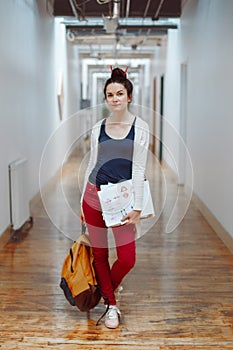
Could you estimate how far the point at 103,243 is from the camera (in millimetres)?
3078

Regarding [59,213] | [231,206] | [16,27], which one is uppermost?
[16,27]

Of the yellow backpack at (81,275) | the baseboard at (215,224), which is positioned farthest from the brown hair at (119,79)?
the baseboard at (215,224)

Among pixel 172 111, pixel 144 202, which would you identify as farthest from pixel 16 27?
pixel 172 111

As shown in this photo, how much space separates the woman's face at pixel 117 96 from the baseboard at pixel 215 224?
7.64ft

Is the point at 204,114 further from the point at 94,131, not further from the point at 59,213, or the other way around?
the point at 94,131

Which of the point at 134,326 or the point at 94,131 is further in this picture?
the point at 134,326

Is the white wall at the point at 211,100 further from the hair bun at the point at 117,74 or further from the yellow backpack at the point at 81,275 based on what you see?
the hair bun at the point at 117,74

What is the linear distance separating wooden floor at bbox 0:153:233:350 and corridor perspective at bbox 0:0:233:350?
1 cm

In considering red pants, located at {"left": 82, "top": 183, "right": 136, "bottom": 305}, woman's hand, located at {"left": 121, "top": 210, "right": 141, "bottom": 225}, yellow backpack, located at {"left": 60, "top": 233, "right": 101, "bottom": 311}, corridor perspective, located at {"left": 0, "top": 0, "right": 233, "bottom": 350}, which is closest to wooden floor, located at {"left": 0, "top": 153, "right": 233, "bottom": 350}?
corridor perspective, located at {"left": 0, "top": 0, "right": 233, "bottom": 350}

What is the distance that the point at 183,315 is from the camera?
333 cm

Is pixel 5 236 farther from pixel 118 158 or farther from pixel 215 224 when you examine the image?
pixel 118 158

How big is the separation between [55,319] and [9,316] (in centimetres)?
30

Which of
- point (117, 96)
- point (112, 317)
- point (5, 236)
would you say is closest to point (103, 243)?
point (112, 317)

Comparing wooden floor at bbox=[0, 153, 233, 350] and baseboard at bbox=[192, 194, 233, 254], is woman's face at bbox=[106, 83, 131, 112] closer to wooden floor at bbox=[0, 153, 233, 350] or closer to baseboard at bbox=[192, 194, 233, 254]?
wooden floor at bbox=[0, 153, 233, 350]
